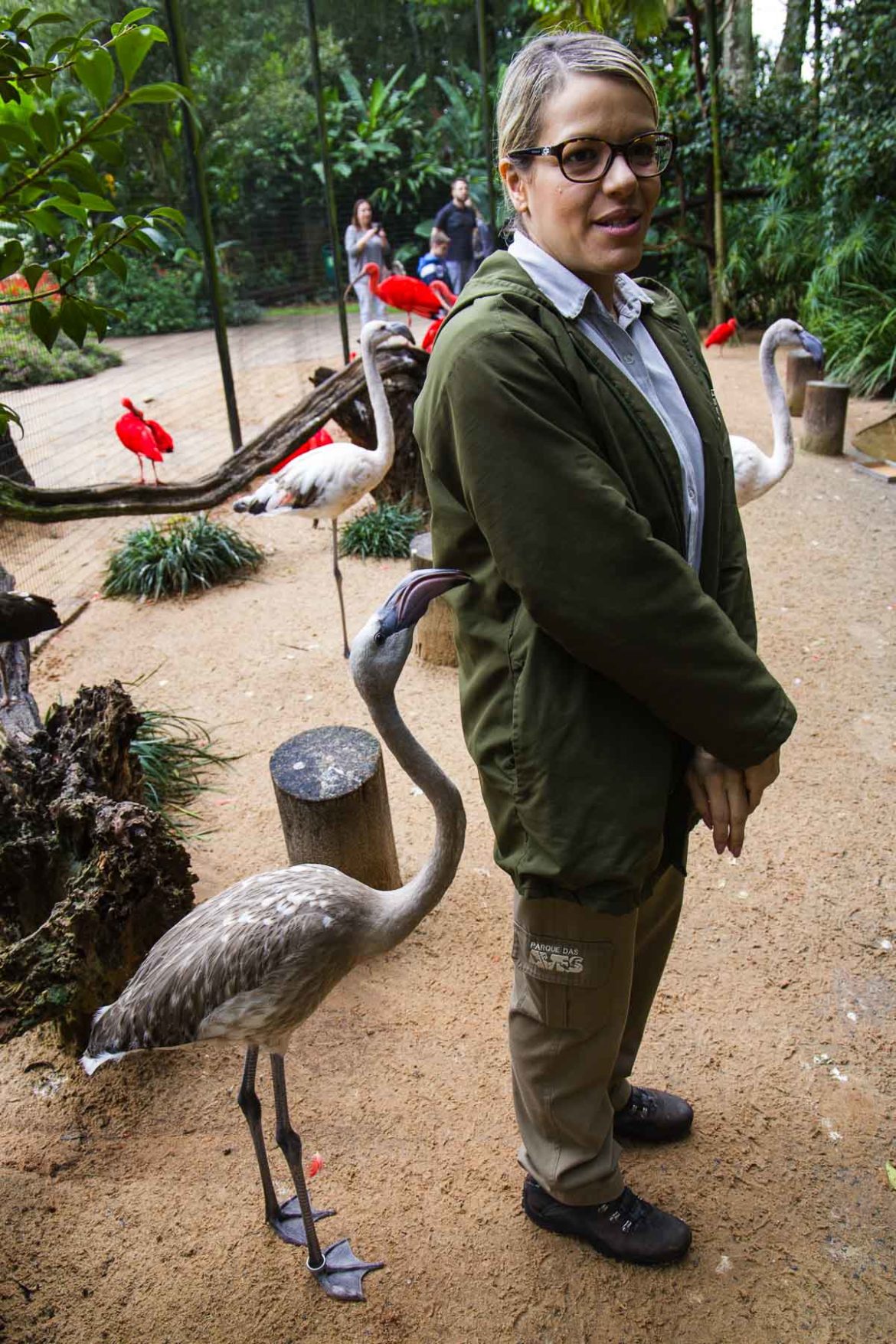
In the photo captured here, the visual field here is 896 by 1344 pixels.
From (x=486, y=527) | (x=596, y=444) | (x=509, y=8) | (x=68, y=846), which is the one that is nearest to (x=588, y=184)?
(x=596, y=444)

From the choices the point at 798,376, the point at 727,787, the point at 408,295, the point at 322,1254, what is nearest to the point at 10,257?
the point at 727,787

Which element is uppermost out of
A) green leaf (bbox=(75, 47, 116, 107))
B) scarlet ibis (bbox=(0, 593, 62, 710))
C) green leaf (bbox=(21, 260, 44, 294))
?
green leaf (bbox=(75, 47, 116, 107))

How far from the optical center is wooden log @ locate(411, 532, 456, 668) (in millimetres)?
4902

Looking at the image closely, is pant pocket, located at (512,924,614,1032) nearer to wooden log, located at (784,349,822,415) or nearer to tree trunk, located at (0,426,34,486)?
tree trunk, located at (0,426,34,486)

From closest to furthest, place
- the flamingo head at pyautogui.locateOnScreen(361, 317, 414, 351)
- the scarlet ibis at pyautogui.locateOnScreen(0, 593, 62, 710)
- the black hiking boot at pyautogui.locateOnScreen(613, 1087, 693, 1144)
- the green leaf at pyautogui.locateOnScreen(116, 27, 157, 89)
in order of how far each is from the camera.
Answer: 1. the green leaf at pyautogui.locateOnScreen(116, 27, 157, 89)
2. the black hiking boot at pyautogui.locateOnScreen(613, 1087, 693, 1144)
3. the scarlet ibis at pyautogui.locateOnScreen(0, 593, 62, 710)
4. the flamingo head at pyautogui.locateOnScreen(361, 317, 414, 351)

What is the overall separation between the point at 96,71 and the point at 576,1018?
1.93 m

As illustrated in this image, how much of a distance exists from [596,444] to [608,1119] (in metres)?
1.43

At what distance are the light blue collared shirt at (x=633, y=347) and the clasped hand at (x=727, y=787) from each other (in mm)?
374

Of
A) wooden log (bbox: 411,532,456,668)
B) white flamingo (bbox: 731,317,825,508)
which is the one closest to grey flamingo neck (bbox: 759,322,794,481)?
white flamingo (bbox: 731,317,825,508)

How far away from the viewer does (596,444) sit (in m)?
1.50

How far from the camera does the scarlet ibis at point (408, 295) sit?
9109 millimetres

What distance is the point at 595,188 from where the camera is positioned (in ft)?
4.93

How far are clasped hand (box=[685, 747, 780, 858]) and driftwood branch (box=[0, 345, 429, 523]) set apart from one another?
13.3ft

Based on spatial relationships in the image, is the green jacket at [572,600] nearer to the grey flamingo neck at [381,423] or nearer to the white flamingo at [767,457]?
the white flamingo at [767,457]
